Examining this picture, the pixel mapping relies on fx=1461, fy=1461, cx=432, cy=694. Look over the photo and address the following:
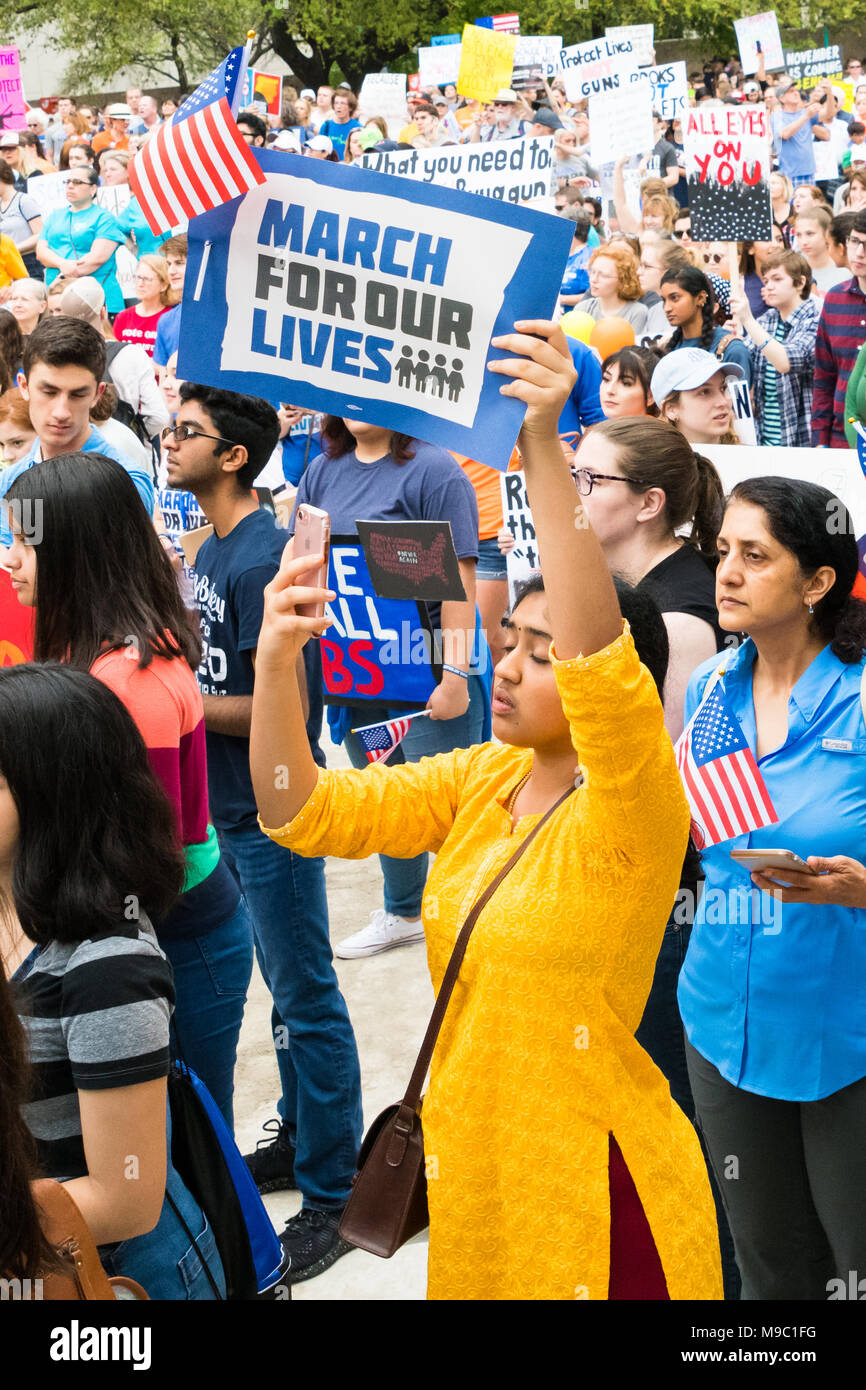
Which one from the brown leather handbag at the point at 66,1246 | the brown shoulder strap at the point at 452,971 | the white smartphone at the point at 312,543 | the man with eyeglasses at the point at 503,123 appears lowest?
the brown leather handbag at the point at 66,1246

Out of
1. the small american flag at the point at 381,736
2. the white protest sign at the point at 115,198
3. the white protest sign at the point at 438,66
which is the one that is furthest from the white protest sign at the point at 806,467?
the white protest sign at the point at 438,66

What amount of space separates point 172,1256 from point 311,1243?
1.60m

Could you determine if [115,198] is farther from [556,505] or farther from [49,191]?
[556,505]

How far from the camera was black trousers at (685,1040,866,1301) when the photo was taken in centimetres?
279

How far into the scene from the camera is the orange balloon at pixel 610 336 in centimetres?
802

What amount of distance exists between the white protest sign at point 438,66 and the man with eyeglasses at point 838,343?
14603mm

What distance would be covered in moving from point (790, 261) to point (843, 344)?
1.08 metres

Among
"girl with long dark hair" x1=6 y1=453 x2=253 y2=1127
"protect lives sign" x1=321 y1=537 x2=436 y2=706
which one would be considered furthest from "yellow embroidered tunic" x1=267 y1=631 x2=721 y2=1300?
"protect lives sign" x1=321 y1=537 x2=436 y2=706

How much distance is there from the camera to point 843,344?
7613mm

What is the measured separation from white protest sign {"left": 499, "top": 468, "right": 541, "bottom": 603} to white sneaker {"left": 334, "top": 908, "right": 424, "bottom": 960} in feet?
4.55

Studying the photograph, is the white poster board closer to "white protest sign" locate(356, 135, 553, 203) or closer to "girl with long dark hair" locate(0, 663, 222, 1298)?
"white protest sign" locate(356, 135, 553, 203)

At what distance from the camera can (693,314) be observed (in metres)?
7.37

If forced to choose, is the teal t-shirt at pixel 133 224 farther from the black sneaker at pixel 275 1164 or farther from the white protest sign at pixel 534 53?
the black sneaker at pixel 275 1164

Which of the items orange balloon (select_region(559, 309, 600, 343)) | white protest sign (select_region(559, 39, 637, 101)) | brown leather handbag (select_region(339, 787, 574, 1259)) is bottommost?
brown leather handbag (select_region(339, 787, 574, 1259))
